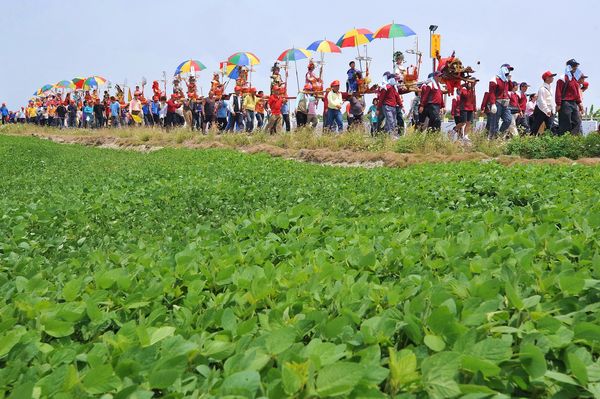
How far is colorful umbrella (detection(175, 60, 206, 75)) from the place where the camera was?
94.0 feet

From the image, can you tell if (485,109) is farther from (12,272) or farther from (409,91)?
→ (12,272)

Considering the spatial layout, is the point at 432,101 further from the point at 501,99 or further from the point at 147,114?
the point at 147,114

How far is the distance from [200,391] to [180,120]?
28203 millimetres

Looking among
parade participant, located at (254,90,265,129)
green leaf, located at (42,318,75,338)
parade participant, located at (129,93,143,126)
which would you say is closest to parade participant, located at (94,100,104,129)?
parade participant, located at (129,93,143,126)

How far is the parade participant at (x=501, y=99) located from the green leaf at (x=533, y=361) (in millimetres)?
14060

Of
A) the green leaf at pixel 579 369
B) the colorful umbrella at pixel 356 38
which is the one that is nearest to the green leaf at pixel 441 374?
the green leaf at pixel 579 369

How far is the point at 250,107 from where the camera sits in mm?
22422

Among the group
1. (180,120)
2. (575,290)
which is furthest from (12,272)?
(180,120)

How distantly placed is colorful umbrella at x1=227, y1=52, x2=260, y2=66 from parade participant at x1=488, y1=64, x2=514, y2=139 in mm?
13068

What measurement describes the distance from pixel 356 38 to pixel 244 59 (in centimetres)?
630

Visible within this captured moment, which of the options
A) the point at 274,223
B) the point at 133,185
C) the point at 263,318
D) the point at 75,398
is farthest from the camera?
the point at 133,185

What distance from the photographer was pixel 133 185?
340 inches

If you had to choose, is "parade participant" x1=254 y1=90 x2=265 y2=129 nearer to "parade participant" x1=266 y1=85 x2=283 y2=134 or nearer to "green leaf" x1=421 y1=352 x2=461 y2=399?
"parade participant" x1=266 y1=85 x2=283 y2=134

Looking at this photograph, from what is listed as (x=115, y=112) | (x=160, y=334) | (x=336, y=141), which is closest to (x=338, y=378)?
(x=160, y=334)
